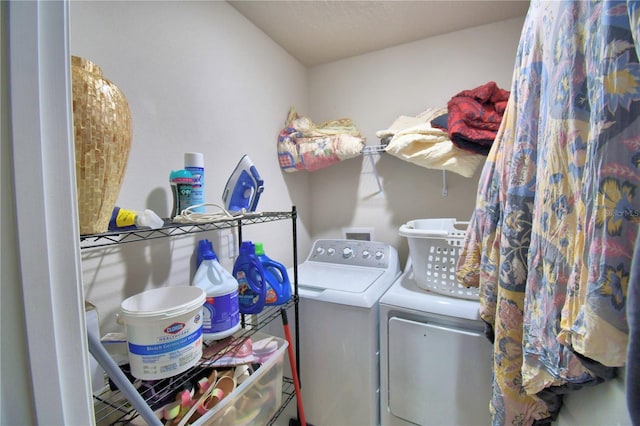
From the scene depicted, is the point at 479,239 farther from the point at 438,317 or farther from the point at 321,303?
the point at 321,303

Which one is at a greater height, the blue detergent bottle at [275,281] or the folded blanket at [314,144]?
the folded blanket at [314,144]

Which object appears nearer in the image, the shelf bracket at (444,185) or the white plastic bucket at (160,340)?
the white plastic bucket at (160,340)

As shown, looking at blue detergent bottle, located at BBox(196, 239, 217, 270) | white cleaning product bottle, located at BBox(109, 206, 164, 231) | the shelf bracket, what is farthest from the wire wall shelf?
the shelf bracket

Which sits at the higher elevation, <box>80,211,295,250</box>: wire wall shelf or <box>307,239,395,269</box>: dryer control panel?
<box>80,211,295,250</box>: wire wall shelf

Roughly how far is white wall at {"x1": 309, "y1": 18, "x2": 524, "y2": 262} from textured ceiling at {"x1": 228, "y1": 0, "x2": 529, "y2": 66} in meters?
0.09

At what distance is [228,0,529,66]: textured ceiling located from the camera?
138 cm

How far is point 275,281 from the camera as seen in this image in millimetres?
1170

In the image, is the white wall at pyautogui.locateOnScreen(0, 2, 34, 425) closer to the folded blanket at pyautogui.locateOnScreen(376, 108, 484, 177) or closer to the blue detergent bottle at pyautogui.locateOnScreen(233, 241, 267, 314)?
the blue detergent bottle at pyautogui.locateOnScreen(233, 241, 267, 314)

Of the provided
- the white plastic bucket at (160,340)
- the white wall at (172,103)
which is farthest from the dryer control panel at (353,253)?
the white plastic bucket at (160,340)

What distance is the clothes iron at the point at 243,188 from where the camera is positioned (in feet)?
3.67

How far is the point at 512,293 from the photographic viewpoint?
69 cm

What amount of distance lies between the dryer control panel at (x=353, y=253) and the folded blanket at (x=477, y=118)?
2.45 ft

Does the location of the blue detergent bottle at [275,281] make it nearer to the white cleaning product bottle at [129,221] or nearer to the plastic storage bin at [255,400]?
the plastic storage bin at [255,400]

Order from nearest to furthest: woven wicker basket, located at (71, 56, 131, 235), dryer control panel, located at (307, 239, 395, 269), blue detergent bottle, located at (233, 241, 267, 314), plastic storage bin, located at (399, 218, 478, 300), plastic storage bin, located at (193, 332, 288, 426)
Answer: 1. woven wicker basket, located at (71, 56, 131, 235)
2. plastic storage bin, located at (193, 332, 288, 426)
3. blue detergent bottle, located at (233, 241, 267, 314)
4. plastic storage bin, located at (399, 218, 478, 300)
5. dryer control panel, located at (307, 239, 395, 269)
